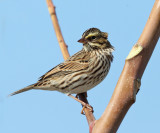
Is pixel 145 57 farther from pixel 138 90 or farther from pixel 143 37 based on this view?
pixel 138 90

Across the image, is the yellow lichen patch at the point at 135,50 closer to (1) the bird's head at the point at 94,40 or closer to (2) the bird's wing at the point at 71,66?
(1) the bird's head at the point at 94,40

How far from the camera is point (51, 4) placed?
4.54 metres

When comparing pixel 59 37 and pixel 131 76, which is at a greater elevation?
pixel 59 37

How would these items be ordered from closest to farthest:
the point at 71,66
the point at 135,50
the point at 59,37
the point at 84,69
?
the point at 135,50 < the point at 59,37 < the point at 84,69 < the point at 71,66

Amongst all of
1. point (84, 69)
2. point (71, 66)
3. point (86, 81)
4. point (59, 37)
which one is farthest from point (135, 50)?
point (71, 66)

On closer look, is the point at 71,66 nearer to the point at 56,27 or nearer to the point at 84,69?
the point at 84,69

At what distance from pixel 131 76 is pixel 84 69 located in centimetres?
380

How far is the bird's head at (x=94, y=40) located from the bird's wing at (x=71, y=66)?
0.26 m

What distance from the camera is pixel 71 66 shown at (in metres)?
6.39

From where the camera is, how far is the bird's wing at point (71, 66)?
6.33 meters

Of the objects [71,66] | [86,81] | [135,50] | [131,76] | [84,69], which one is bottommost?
[131,76]

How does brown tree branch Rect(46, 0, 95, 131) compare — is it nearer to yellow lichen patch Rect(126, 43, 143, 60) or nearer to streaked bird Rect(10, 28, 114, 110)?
streaked bird Rect(10, 28, 114, 110)

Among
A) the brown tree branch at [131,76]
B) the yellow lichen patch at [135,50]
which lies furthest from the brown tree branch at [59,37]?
the yellow lichen patch at [135,50]

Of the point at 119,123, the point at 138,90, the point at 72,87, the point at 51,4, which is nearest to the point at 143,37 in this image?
the point at 138,90
